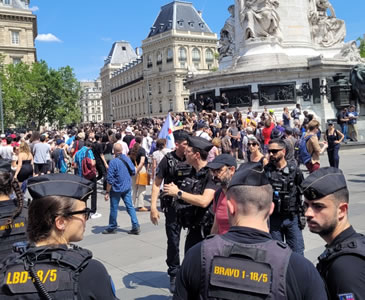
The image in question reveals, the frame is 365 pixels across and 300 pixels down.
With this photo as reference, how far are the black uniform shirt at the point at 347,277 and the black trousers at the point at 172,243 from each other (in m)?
3.13

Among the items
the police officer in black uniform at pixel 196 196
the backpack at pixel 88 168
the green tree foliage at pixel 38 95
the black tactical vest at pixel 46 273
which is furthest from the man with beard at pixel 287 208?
the green tree foliage at pixel 38 95

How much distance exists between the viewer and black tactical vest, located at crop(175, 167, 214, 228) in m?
4.31

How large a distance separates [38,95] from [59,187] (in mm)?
56186

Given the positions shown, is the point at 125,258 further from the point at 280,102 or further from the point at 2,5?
the point at 2,5

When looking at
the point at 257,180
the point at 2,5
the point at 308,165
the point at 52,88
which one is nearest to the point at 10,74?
the point at 52,88

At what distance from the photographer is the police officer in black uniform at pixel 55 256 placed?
1.89 meters

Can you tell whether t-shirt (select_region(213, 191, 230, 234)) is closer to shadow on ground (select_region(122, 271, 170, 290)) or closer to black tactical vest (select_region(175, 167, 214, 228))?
black tactical vest (select_region(175, 167, 214, 228))

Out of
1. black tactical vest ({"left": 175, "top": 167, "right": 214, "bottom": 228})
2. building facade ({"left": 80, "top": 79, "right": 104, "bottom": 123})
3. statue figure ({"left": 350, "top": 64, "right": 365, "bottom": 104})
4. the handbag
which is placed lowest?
the handbag

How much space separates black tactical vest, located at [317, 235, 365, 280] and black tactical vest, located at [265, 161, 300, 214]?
7.38 feet

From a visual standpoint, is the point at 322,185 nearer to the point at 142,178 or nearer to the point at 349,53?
the point at 142,178

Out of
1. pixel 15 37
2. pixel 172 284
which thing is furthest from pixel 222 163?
pixel 15 37

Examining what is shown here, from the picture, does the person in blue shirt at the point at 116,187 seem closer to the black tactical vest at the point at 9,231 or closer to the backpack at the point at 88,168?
the backpack at the point at 88,168

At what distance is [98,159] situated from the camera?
424 inches

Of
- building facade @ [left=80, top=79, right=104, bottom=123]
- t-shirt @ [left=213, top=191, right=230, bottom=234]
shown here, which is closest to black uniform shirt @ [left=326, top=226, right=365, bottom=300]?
t-shirt @ [left=213, top=191, right=230, bottom=234]
